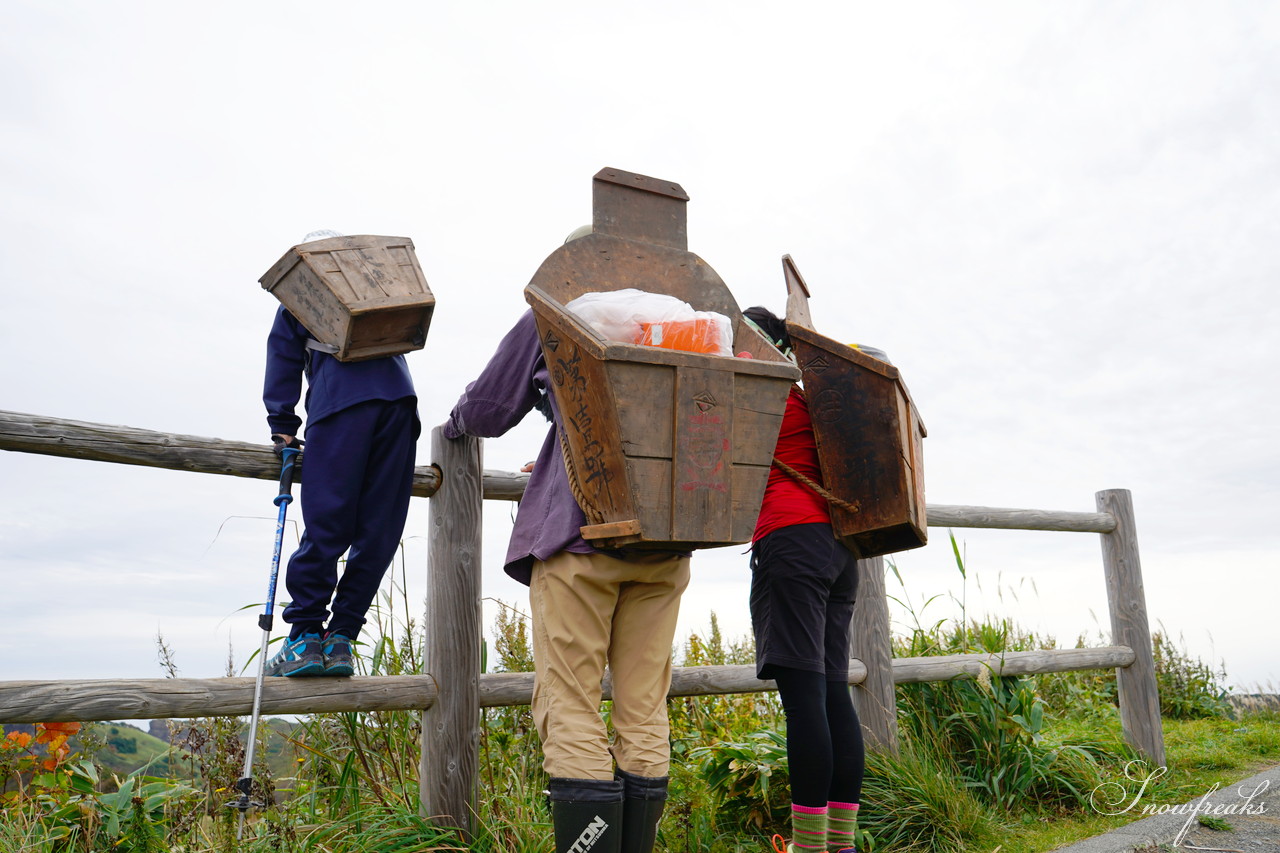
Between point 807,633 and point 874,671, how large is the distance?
189cm

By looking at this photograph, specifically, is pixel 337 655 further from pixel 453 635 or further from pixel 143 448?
pixel 143 448

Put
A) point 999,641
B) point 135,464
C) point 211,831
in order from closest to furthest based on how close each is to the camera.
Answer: point 135,464 → point 211,831 → point 999,641

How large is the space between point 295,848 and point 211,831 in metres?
0.72

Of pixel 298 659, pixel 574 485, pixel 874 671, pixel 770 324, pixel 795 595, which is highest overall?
pixel 770 324

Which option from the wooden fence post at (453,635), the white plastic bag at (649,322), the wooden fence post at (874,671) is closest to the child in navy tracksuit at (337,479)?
the wooden fence post at (453,635)

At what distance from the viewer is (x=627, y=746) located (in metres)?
2.66

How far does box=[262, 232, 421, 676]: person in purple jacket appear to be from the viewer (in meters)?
3.10

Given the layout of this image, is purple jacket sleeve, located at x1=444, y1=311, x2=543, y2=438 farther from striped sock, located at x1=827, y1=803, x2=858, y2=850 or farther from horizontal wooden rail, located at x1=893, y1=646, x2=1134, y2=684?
horizontal wooden rail, located at x1=893, y1=646, x2=1134, y2=684

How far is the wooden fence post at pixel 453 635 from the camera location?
3385 mm

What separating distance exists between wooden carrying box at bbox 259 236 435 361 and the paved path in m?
3.39

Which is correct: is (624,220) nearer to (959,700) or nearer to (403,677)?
(403,677)

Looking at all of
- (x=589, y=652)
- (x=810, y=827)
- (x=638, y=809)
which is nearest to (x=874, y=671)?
(x=810, y=827)

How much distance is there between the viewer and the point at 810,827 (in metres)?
2.93

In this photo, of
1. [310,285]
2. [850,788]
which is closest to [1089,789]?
[850,788]
